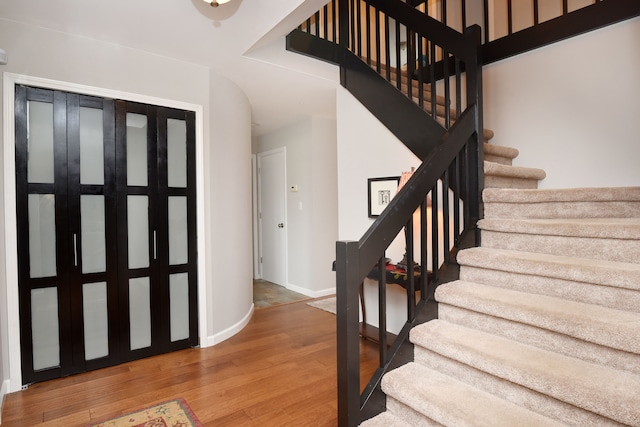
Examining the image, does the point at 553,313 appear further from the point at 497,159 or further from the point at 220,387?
the point at 220,387

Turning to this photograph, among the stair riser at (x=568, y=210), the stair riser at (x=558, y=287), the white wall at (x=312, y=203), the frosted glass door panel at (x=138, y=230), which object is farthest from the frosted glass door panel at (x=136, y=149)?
the stair riser at (x=568, y=210)

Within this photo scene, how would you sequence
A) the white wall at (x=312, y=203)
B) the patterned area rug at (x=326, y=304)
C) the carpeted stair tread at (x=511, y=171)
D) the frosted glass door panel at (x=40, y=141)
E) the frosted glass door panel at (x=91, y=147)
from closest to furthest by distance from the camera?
the carpeted stair tread at (x=511, y=171) < the frosted glass door panel at (x=40, y=141) < the frosted glass door panel at (x=91, y=147) < the patterned area rug at (x=326, y=304) < the white wall at (x=312, y=203)

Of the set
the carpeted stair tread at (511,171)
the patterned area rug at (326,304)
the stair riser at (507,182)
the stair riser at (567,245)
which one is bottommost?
the patterned area rug at (326,304)

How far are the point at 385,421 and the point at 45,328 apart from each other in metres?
2.48

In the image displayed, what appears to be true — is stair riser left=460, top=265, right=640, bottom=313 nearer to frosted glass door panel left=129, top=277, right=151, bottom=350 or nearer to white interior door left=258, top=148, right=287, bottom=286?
frosted glass door panel left=129, top=277, right=151, bottom=350

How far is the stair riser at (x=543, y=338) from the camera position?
1.37m

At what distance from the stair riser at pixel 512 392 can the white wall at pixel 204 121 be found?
211cm

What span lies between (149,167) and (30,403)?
1800 millimetres

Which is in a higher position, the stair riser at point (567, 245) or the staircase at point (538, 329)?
the stair riser at point (567, 245)

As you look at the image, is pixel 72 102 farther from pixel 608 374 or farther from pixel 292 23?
pixel 608 374

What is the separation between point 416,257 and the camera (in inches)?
121

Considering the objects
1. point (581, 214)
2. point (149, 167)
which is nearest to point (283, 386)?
point (149, 167)

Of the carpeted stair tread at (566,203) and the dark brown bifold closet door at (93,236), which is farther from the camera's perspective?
the dark brown bifold closet door at (93,236)

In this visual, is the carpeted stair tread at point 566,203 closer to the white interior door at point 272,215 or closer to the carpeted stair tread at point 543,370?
the carpeted stair tread at point 543,370
